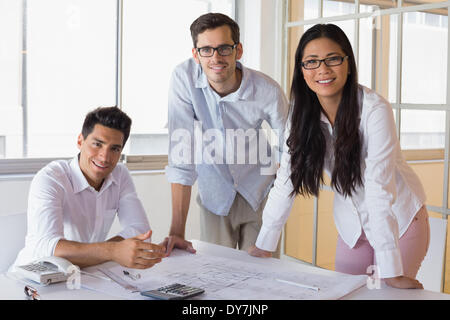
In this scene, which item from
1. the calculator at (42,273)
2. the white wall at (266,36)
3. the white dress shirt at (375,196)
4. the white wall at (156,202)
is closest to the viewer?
the calculator at (42,273)

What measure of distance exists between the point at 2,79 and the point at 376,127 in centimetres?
252

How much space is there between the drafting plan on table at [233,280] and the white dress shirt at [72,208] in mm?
245

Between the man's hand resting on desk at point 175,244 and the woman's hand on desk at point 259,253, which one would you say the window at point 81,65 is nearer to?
the man's hand resting on desk at point 175,244

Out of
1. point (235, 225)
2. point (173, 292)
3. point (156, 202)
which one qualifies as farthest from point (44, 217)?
point (156, 202)

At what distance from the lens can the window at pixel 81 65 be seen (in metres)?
3.31

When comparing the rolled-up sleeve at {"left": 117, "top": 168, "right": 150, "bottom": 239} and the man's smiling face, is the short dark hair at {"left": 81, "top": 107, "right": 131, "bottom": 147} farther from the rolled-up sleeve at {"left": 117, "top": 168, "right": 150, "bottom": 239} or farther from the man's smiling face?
the rolled-up sleeve at {"left": 117, "top": 168, "right": 150, "bottom": 239}

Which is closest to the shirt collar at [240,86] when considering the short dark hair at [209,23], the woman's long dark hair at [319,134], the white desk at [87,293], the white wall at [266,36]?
the short dark hair at [209,23]

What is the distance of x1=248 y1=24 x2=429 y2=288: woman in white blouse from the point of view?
63.0 inches

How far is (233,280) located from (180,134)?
83 cm

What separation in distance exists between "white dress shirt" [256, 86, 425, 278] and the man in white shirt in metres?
0.49

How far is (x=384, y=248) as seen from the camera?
1.48 metres

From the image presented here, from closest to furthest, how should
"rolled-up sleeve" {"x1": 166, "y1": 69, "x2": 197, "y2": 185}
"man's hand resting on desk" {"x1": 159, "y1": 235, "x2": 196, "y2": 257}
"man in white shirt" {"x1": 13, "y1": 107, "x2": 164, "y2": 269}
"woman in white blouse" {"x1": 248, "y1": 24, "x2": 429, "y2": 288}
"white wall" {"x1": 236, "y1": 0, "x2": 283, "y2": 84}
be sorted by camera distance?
"woman in white blouse" {"x1": 248, "y1": 24, "x2": 429, "y2": 288} < "man in white shirt" {"x1": 13, "y1": 107, "x2": 164, "y2": 269} < "man's hand resting on desk" {"x1": 159, "y1": 235, "x2": 196, "y2": 257} < "rolled-up sleeve" {"x1": 166, "y1": 69, "x2": 197, "y2": 185} < "white wall" {"x1": 236, "y1": 0, "x2": 283, "y2": 84}

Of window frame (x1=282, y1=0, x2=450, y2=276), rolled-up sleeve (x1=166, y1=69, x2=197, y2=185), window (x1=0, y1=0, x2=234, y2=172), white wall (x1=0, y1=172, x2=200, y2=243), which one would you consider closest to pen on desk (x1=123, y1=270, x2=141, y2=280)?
rolled-up sleeve (x1=166, y1=69, x2=197, y2=185)
